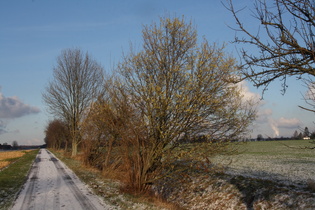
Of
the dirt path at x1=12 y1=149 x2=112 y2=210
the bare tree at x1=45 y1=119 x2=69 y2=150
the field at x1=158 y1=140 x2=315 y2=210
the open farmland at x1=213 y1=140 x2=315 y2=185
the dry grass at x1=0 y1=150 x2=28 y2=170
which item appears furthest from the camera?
the bare tree at x1=45 y1=119 x2=69 y2=150

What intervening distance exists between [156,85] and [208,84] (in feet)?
7.20

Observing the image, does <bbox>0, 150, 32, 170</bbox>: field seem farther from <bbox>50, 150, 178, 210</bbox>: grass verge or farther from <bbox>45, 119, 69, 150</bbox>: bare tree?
<bbox>50, 150, 178, 210</bbox>: grass verge

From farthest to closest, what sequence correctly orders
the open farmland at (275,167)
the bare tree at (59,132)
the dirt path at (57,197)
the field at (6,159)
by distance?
the bare tree at (59,132) < the field at (6,159) < the open farmland at (275,167) < the dirt path at (57,197)

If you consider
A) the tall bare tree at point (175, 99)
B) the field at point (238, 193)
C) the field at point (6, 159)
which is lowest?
the field at point (238, 193)

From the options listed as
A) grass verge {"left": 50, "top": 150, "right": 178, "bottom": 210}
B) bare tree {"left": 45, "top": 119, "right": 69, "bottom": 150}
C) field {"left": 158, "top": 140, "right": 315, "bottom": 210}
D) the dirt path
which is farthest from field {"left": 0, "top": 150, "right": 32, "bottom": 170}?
field {"left": 158, "top": 140, "right": 315, "bottom": 210}

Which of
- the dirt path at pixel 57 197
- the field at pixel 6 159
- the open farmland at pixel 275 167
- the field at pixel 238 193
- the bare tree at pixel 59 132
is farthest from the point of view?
the bare tree at pixel 59 132

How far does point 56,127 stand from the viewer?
69062 mm

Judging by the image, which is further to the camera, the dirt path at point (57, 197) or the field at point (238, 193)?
the field at point (238, 193)

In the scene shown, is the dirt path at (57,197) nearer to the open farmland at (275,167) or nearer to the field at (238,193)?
the field at (238,193)

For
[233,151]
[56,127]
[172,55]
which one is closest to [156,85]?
[172,55]

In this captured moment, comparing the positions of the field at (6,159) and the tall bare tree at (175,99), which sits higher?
the tall bare tree at (175,99)

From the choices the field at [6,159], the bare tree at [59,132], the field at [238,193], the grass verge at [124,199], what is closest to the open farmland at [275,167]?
the field at [238,193]

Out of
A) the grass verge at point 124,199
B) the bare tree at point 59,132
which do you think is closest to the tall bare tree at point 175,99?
the grass verge at point 124,199

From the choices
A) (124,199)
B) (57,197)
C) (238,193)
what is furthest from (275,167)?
(57,197)
